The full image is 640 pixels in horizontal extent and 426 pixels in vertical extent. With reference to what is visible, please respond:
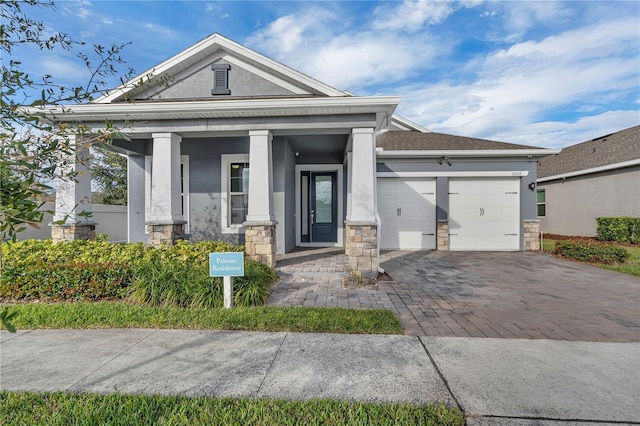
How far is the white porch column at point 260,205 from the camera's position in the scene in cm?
635

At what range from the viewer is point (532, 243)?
31.8 feet

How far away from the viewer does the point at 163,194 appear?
6.60 m

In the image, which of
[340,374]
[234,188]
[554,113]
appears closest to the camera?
[340,374]

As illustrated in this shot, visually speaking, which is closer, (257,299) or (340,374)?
(340,374)

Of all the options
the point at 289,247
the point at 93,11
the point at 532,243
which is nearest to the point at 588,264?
the point at 532,243

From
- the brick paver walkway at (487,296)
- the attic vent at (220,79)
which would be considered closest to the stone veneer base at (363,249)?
the brick paver walkway at (487,296)

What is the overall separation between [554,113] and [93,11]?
790 inches

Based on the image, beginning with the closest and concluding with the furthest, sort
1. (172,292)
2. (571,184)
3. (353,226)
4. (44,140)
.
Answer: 1. (44,140)
2. (172,292)
3. (353,226)
4. (571,184)

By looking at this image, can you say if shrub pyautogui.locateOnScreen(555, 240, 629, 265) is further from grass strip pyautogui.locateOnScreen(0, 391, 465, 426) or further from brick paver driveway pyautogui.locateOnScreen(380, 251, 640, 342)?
grass strip pyautogui.locateOnScreen(0, 391, 465, 426)

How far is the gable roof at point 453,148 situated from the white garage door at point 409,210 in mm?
949

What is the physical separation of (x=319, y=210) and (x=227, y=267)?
6300mm

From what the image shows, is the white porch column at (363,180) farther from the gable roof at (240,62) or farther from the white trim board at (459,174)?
the white trim board at (459,174)

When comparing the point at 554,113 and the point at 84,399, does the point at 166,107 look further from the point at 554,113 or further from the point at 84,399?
the point at 554,113

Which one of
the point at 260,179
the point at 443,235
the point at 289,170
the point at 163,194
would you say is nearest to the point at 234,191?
the point at 289,170
